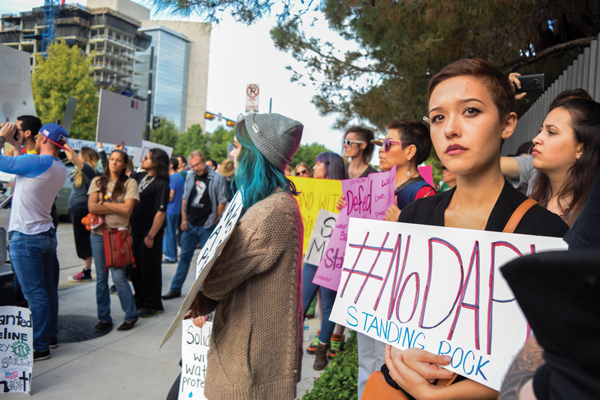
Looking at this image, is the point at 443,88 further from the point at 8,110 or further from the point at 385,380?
the point at 8,110

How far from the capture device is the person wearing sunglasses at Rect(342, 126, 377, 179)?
4.16 meters

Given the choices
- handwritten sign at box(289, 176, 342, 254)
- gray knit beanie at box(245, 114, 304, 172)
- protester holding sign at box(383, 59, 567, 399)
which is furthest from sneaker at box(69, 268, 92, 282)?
protester holding sign at box(383, 59, 567, 399)

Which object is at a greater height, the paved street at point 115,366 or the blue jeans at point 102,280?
the blue jeans at point 102,280

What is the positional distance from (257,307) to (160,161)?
13.1 feet

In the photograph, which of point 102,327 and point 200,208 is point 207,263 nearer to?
point 102,327

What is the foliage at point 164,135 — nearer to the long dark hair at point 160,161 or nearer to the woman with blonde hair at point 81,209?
the woman with blonde hair at point 81,209

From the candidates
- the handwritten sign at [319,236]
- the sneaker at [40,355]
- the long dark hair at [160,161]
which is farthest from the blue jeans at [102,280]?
the handwritten sign at [319,236]

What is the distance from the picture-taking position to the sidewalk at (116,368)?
3.29 metres

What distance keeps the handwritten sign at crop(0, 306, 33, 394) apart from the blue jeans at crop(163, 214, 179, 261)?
479 cm

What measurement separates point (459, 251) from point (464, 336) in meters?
0.24

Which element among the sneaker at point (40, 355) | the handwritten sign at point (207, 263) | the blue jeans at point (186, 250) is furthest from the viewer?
the blue jeans at point (186, 250)

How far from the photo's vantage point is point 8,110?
12.6ft

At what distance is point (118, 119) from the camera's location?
6.21m

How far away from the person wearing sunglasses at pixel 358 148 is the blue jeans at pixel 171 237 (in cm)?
466
